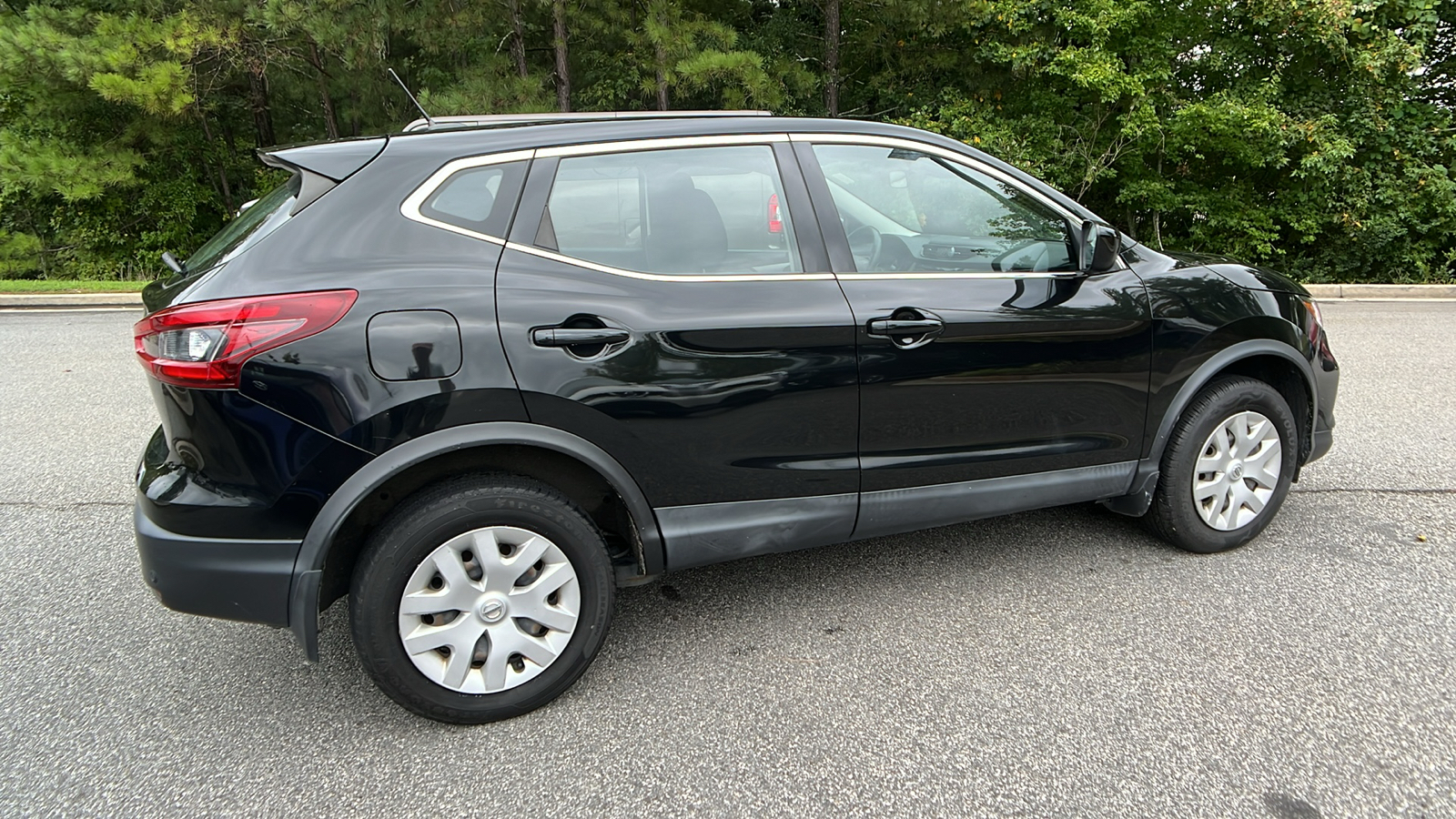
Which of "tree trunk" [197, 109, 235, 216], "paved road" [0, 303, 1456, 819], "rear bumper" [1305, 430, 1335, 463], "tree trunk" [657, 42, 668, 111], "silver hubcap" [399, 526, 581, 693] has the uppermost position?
"tree trunk" [657, 42, 668, 111]

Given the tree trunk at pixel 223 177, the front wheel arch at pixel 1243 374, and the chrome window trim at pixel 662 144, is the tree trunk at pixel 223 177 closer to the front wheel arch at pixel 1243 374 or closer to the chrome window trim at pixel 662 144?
the chrome window trim at pixel 662 144

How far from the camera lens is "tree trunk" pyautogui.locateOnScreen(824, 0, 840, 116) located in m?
14.4

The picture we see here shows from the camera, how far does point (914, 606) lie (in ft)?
10.3

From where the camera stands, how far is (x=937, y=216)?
3.11 meters

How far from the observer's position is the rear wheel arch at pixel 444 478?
7.64 feet

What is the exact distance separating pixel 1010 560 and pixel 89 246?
2002 cm

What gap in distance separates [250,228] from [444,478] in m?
0.89

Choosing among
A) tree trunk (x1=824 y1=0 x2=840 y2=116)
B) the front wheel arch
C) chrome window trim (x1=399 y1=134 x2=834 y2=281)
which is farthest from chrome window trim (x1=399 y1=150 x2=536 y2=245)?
tree trunk (x1=824 y1=0 x2=840 y2=116)

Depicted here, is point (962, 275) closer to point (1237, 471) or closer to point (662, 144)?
point (662, 144)

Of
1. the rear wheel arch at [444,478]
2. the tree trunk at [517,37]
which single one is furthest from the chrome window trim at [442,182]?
the tree trunk at [517,37]

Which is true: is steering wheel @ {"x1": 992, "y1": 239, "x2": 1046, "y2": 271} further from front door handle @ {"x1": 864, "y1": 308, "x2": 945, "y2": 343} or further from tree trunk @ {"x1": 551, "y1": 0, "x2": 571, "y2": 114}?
tree trunk @ {"x1": 551, "y1": 0, "x2": 571, "y2": 114}

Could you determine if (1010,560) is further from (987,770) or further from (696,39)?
(696,39)

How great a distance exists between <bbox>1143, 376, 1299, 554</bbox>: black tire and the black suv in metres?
0.13

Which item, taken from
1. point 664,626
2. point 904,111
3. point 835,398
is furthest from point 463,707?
point 904,111
